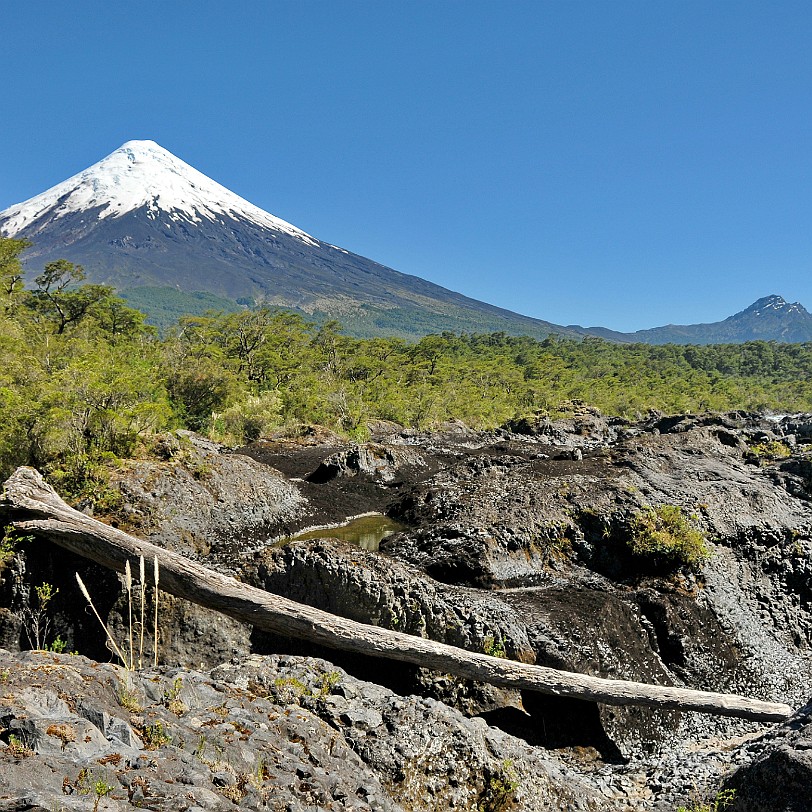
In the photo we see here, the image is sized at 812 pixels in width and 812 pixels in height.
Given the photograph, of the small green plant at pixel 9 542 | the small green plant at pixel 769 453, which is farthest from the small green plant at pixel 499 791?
the small green plant at pixel 769 453

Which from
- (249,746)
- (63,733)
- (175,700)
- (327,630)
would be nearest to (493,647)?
(327,630)

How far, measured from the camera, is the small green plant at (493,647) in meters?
7.35

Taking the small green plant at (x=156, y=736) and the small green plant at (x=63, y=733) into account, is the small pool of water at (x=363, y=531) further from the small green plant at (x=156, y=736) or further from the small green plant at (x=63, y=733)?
the small green plant at (x=63, y=733)

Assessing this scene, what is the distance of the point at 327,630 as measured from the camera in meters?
6.75

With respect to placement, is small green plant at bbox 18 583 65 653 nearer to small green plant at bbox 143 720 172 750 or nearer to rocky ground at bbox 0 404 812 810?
rocky ground at bbox 0 404 812 810

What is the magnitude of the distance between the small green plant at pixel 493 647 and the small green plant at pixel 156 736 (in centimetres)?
458

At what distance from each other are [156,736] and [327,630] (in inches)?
127

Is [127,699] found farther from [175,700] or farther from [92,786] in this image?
[92,786]

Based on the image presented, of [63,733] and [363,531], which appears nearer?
[63,733]

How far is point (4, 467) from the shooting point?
484 inches

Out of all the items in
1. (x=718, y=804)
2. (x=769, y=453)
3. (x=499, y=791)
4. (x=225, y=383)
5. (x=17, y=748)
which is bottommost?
(x=718, y=804)

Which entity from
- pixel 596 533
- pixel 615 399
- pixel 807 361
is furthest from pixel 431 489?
pixel 807 361

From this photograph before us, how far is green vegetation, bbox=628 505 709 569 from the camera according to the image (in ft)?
35.3

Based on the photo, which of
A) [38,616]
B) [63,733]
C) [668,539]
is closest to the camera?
[63,733]
